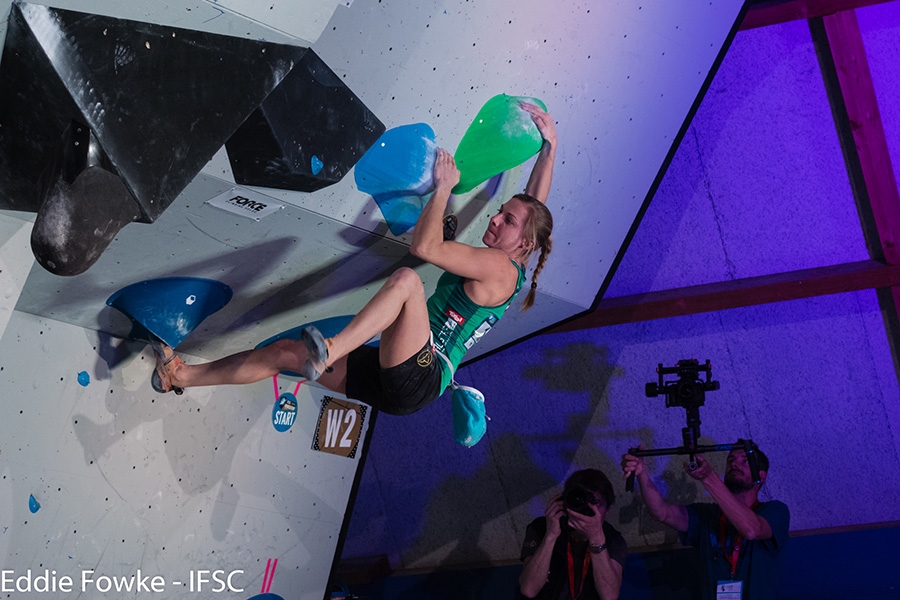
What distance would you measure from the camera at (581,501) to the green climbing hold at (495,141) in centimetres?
141

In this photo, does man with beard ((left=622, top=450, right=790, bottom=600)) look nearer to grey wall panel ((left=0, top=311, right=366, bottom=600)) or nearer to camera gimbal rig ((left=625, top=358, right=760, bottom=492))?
camera gimbal rig ((left=625, top=358, right=760, bottom=492))

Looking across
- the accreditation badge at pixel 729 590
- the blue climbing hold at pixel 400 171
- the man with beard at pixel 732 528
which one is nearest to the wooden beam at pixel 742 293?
the man with beard at pixel 732 528

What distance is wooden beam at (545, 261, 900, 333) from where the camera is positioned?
3824mm

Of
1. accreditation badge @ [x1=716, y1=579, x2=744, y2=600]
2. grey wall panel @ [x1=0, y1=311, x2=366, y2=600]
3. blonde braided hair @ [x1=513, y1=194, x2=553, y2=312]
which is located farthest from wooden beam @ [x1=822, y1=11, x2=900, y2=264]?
grey wall panel @ [x1=0, y1=311, x2=366, y2=600]

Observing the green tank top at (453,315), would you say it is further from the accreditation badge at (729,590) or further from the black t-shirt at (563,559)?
the accreditation badge at (729,590)

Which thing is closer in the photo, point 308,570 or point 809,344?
point 308,570

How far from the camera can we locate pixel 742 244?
13.1 feet

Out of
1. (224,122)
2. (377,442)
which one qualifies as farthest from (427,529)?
(224,122)

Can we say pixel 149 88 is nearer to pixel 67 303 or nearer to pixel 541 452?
pixel 67 303

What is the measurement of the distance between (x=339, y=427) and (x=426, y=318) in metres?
1.43

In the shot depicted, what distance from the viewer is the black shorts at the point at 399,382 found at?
2.29 metres

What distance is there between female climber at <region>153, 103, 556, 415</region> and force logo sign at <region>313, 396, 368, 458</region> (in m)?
0.83

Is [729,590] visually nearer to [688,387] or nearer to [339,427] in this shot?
[688,387]

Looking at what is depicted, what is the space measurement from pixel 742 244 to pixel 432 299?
210 centimetres
